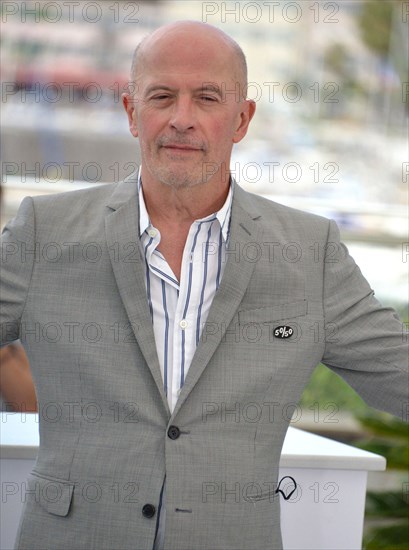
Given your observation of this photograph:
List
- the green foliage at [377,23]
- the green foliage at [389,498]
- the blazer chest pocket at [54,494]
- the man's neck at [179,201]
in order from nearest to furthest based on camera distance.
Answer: the blazer chest pocket at [54,494]
the man's neck at [179,201]
the green foliage at [389,498]
the green foliage at [377,23]

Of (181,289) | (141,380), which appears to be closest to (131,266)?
(181,289)

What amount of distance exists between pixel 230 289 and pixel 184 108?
0.33 metres

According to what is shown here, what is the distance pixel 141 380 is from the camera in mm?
1604

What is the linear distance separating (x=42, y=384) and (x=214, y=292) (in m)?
0.34

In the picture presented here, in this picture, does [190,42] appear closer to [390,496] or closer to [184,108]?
[184,108]

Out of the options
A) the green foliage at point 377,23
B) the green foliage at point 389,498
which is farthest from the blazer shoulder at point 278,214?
the green foliage at point 377,23

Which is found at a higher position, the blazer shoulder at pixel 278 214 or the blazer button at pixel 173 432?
the blazer shoulder at pixel 278 214

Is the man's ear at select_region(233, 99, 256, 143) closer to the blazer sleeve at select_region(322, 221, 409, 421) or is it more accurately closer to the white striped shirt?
the white striped shirt

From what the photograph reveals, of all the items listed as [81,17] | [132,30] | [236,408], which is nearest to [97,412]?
[236,408]

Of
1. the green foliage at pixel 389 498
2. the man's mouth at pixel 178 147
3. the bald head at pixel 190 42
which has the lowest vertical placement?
the green foliage at pixel 389 498

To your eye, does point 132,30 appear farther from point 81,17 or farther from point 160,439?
point 160,439

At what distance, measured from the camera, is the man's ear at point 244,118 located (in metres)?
1.79

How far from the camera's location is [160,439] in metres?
1.60

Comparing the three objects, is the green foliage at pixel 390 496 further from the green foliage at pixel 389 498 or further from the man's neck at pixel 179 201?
the man's neck at pixel 179 201
